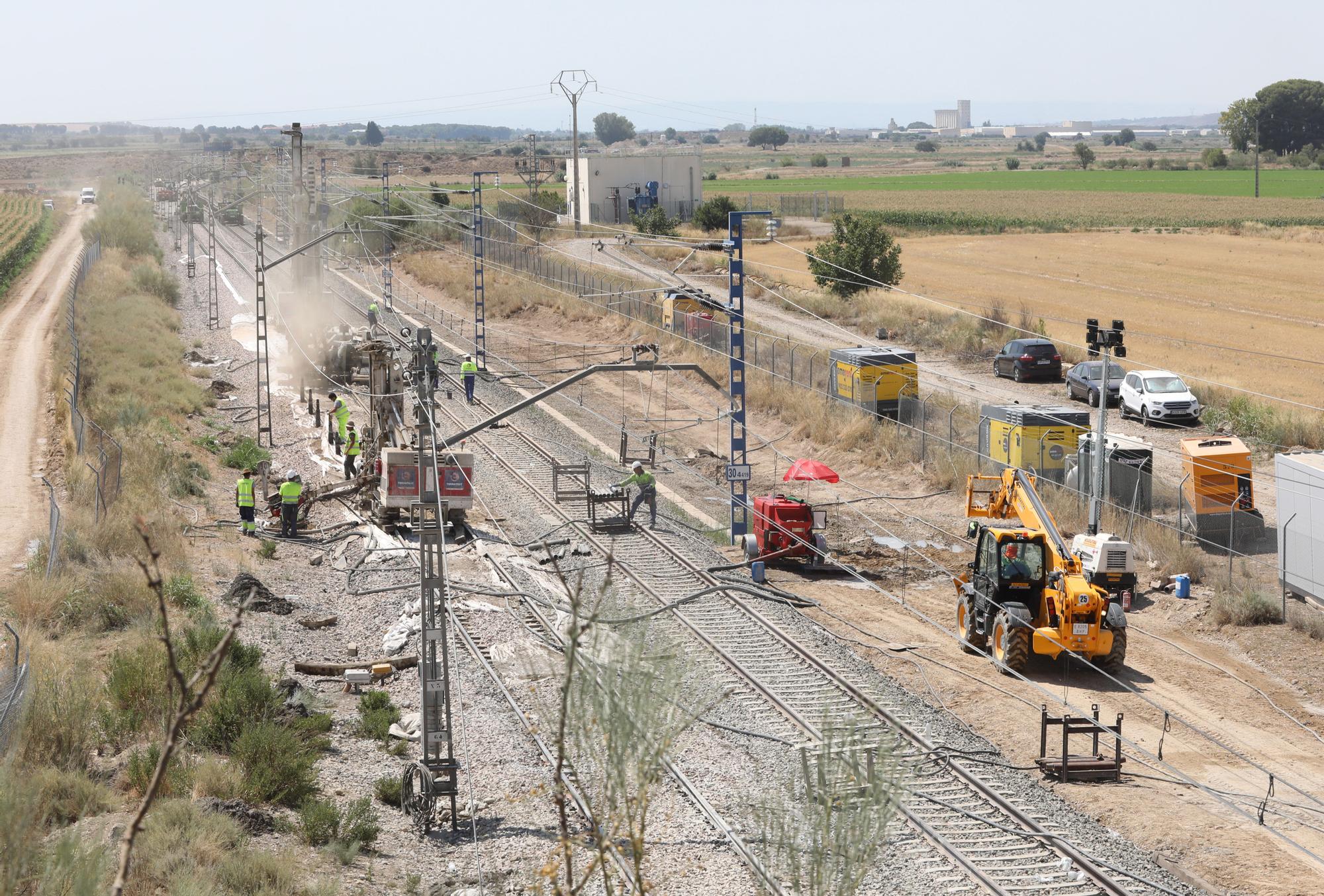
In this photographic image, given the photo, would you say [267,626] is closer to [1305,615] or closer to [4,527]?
[4,527]

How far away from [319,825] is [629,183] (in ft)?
298

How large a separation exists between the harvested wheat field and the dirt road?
117 feet

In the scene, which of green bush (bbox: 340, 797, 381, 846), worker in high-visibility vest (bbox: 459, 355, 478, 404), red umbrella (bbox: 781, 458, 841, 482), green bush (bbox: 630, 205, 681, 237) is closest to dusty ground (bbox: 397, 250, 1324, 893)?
red umbrella (bbox: 781, 458, 841, 482)

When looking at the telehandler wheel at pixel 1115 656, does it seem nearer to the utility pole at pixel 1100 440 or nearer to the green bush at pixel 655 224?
the utility pole at pixel 1100 440

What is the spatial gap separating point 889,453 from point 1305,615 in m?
14.1

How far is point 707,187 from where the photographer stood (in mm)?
152375

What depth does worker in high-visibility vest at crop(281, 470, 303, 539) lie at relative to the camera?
29922mm

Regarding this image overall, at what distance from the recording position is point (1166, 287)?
7088 cm

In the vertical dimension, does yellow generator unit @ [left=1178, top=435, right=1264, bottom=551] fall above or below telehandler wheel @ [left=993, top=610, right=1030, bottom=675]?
above

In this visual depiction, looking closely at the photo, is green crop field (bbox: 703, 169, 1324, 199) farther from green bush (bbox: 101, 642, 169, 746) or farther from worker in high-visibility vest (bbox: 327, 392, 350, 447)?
green bush (bbox: 101, 642, 169, 746)

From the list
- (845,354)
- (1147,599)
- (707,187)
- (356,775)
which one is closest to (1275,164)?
(707,187)

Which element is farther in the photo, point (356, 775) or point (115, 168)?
point (115, 168)

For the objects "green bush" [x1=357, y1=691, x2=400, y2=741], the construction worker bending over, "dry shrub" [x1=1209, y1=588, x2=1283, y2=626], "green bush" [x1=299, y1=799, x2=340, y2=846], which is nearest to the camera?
"green bush" [x1=299, y1=799, x2=340, y2=846]

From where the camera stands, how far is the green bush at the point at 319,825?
49.2 feet
